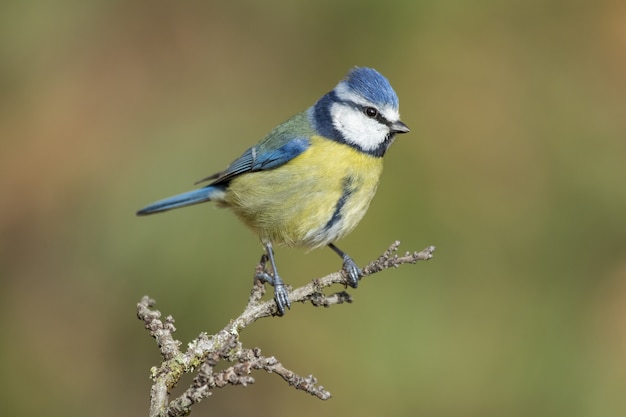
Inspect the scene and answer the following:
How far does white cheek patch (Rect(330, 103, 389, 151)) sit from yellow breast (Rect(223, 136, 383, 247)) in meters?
0.05

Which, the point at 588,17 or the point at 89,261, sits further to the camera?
the point at 588,17

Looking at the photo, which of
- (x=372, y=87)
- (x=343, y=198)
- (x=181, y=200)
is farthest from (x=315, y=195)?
(x=181, y=200)

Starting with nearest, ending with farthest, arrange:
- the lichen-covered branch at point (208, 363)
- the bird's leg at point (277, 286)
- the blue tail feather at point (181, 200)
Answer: the lichen-covered branch at point (208, 363) < the bird's leg at point (277, 286) < the blue tail feather at point (181, 200)

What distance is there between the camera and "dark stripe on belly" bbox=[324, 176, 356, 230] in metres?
3.10

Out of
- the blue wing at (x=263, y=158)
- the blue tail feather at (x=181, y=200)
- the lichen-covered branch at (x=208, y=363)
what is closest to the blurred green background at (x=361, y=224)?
the blue tail feather at (x=181, y=200)

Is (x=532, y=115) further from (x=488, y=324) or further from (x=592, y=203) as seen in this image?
(x=488, y=324)

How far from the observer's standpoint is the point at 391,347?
3.77 m

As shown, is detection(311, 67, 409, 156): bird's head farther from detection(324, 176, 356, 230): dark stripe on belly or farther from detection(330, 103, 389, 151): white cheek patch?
detection(324, 176, 356, 230): dark stripe on belly

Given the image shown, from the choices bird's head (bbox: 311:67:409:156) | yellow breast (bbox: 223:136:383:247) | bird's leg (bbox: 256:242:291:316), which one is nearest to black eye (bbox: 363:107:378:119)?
bird's head (bbox: 311:67:409:156)

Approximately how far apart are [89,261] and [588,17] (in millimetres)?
3194

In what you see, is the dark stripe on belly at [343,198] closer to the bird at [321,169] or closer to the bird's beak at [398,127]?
the bird at [321,169]

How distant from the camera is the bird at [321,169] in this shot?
3.11 meters

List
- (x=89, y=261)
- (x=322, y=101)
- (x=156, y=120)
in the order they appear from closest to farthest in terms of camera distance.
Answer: (x=322, y=101), (x=89, y=261), (x=156, y=120)

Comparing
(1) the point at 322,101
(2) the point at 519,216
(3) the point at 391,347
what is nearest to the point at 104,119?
(1) the point at 322,101
